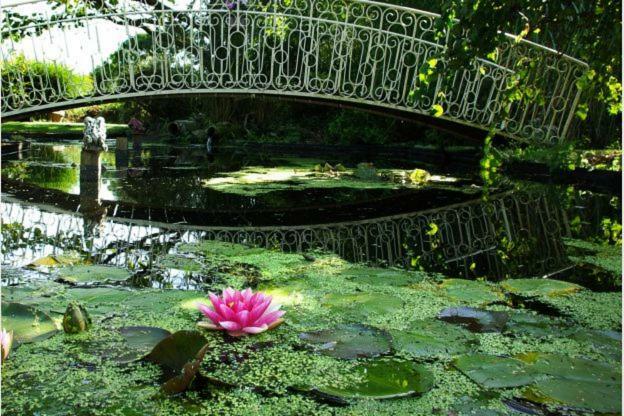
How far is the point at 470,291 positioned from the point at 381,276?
1.24 ft

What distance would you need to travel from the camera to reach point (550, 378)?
148 cm

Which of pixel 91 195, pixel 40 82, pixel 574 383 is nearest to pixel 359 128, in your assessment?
pixel 40 82

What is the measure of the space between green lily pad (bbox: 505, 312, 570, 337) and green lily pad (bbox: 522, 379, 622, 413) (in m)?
0.39

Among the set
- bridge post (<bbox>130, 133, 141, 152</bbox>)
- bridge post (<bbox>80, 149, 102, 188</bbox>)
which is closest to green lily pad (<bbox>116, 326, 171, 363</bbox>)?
bridge post (<bbox>80, 149, 102, 188</bbox>)

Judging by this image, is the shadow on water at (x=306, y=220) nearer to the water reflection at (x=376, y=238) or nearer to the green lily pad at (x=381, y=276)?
the water reflection at (x=376, y=238)

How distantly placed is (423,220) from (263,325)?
256 cm

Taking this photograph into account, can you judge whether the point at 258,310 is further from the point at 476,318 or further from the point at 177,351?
the point at 476,318

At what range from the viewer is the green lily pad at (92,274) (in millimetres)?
2359

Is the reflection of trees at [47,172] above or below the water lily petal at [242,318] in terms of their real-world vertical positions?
below

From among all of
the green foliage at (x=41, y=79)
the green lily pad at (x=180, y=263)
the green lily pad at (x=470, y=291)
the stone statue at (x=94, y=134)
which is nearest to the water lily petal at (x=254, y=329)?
the green lily pad at (x=470, y=291)

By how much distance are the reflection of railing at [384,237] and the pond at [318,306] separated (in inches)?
0.7

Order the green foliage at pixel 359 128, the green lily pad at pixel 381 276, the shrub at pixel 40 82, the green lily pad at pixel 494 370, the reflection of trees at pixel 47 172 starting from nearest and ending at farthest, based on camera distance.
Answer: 1. the green lily pad at pixel 494 370
2. the green lily pad at pixel 381 276
3. the reflection of trees at pixel 47 172
4. the shrub at pixel 40 82
5. the green foliage at pixel 359 128

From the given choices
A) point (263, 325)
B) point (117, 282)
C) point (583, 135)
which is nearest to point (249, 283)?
point (117, 282)

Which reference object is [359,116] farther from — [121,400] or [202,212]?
[121,400]
